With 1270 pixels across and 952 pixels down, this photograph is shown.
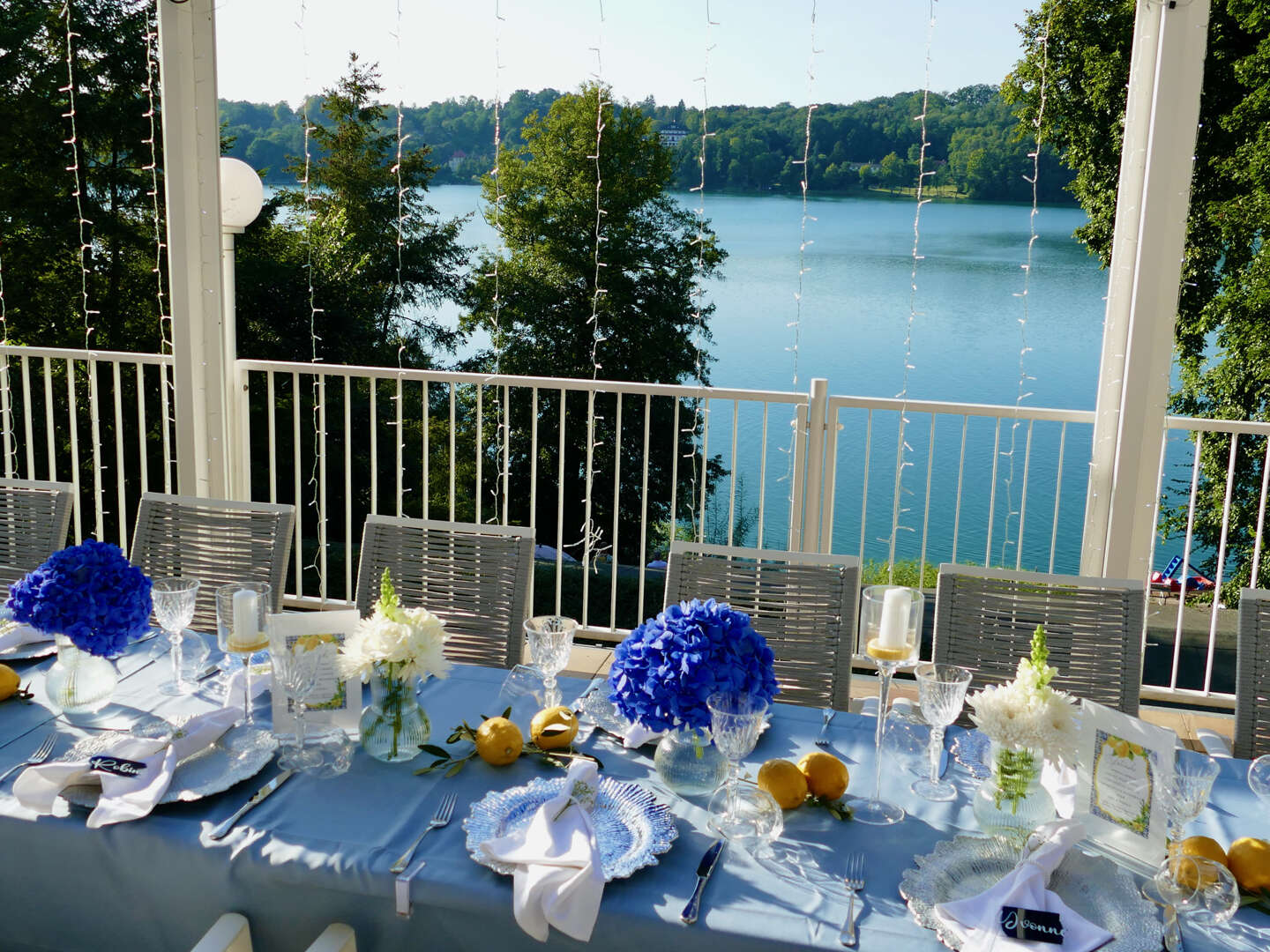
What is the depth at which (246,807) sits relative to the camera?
1.59 meters

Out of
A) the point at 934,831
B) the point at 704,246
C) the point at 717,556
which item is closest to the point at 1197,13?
the point at 717,556

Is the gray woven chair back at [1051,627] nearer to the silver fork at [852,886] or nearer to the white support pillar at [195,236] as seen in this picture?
the silver fork at [852,886]

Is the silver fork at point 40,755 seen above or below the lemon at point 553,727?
below

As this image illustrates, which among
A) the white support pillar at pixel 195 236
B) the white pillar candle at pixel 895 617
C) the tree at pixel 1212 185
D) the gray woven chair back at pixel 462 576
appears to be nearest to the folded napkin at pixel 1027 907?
the white pillar candle at pixel 895 617

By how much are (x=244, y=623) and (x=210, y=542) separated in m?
0.96

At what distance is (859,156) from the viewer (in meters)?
A: 5.09

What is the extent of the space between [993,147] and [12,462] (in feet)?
14.6

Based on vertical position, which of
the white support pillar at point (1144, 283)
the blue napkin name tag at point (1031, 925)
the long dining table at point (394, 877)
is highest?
the white support pillar at point (1144, 283)

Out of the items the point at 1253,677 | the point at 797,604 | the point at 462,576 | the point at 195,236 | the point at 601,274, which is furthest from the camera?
the point at 601,274

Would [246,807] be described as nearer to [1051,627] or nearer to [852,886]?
[852,886]

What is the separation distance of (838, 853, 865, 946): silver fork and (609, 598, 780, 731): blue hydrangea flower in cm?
27

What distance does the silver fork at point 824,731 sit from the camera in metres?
1.91

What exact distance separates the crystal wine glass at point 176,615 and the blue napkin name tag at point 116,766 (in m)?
0.37

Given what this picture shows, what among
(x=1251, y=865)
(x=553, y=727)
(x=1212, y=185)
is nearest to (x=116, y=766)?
(x=553, y=727)
